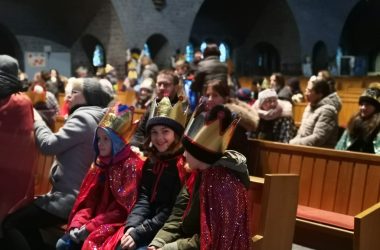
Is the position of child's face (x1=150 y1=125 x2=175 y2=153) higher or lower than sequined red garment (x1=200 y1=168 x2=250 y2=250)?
higher

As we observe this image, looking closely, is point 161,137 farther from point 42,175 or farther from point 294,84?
point 294,84

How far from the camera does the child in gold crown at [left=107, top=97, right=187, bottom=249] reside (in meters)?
2.81

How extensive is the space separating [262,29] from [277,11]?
4.71ft

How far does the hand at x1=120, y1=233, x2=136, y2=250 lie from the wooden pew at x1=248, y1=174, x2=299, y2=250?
2.17 ft

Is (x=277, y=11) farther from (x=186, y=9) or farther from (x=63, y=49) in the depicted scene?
(x=63, y=49)

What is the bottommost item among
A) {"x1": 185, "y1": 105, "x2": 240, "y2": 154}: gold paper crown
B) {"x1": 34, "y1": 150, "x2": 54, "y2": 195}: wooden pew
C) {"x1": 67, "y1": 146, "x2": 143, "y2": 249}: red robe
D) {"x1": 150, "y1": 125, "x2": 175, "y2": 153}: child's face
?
{"x1": 34, "y1": 150, "x2": 54, "y2": 195}: wooden pew

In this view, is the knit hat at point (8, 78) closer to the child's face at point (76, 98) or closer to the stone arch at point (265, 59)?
the child's face at point (76, 98)

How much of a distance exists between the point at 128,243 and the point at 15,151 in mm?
1263

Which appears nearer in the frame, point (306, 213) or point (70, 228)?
point (70, 228)

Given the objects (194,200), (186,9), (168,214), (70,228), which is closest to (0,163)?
(70,228)

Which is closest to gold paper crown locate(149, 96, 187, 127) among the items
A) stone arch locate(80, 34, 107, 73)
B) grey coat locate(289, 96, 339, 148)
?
grey coat locate(289, 96, 339, 148)

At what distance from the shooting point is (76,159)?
11.0 ft

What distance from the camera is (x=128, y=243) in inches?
104

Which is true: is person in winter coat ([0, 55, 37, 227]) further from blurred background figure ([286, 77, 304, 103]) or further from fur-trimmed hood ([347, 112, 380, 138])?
blurred background figure ([286, 77, 304, 103])
